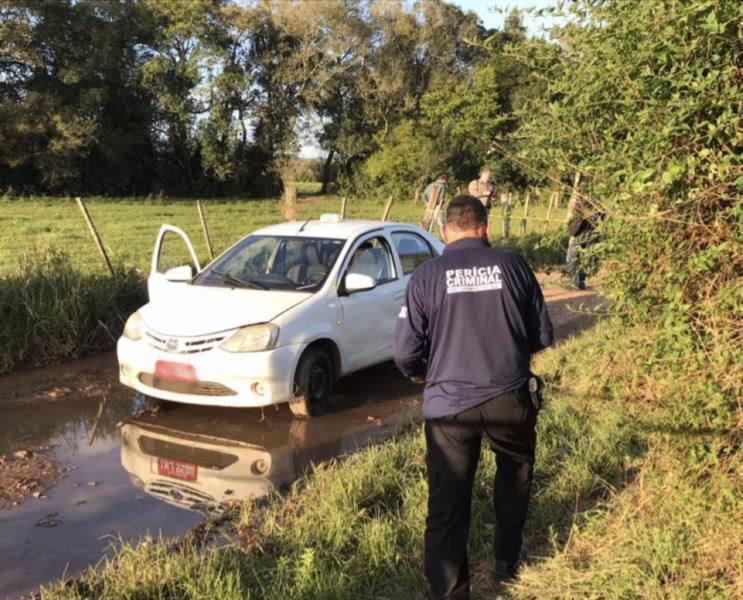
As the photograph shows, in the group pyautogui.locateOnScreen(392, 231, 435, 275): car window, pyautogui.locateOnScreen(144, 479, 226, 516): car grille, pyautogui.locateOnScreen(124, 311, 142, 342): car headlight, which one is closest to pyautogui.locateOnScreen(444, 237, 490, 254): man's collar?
pyautogui.locateOnScreen(144, 479, 226, 516): car grille

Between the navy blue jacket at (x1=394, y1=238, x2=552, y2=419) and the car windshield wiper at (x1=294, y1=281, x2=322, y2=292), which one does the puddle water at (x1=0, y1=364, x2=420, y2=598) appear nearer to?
the car windshield wiper at (x1=294, y1=281, x2=322, y2=292)

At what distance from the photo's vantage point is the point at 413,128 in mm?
46312

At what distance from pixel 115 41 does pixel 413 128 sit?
18650 millimetres

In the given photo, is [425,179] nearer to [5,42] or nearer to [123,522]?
[5,42]

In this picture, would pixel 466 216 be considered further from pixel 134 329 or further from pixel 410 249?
pixel 410 249

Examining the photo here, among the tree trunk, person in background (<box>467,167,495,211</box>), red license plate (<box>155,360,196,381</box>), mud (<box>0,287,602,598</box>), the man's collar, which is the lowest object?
mud (<box>0,287,602,598</box>)

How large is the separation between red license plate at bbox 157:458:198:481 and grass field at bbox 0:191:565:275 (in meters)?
4.30

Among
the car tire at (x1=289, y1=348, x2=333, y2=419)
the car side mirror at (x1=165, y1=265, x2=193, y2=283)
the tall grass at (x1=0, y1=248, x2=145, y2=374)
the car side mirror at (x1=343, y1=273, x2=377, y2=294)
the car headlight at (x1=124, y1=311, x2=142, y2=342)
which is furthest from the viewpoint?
the tall grass at (x1=0, y1=248, x2=145, y2=374)

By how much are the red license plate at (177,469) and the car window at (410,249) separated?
3241 mm

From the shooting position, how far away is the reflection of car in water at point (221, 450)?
475 centimetres

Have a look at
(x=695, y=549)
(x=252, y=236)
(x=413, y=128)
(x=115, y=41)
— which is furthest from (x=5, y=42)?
(x=695, y=549)

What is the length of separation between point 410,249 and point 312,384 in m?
2.25

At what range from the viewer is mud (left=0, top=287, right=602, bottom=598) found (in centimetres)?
410

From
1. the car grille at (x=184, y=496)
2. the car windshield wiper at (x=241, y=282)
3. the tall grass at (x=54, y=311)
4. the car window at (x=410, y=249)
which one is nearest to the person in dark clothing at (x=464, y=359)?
the car grille at (x=184, y=496)
